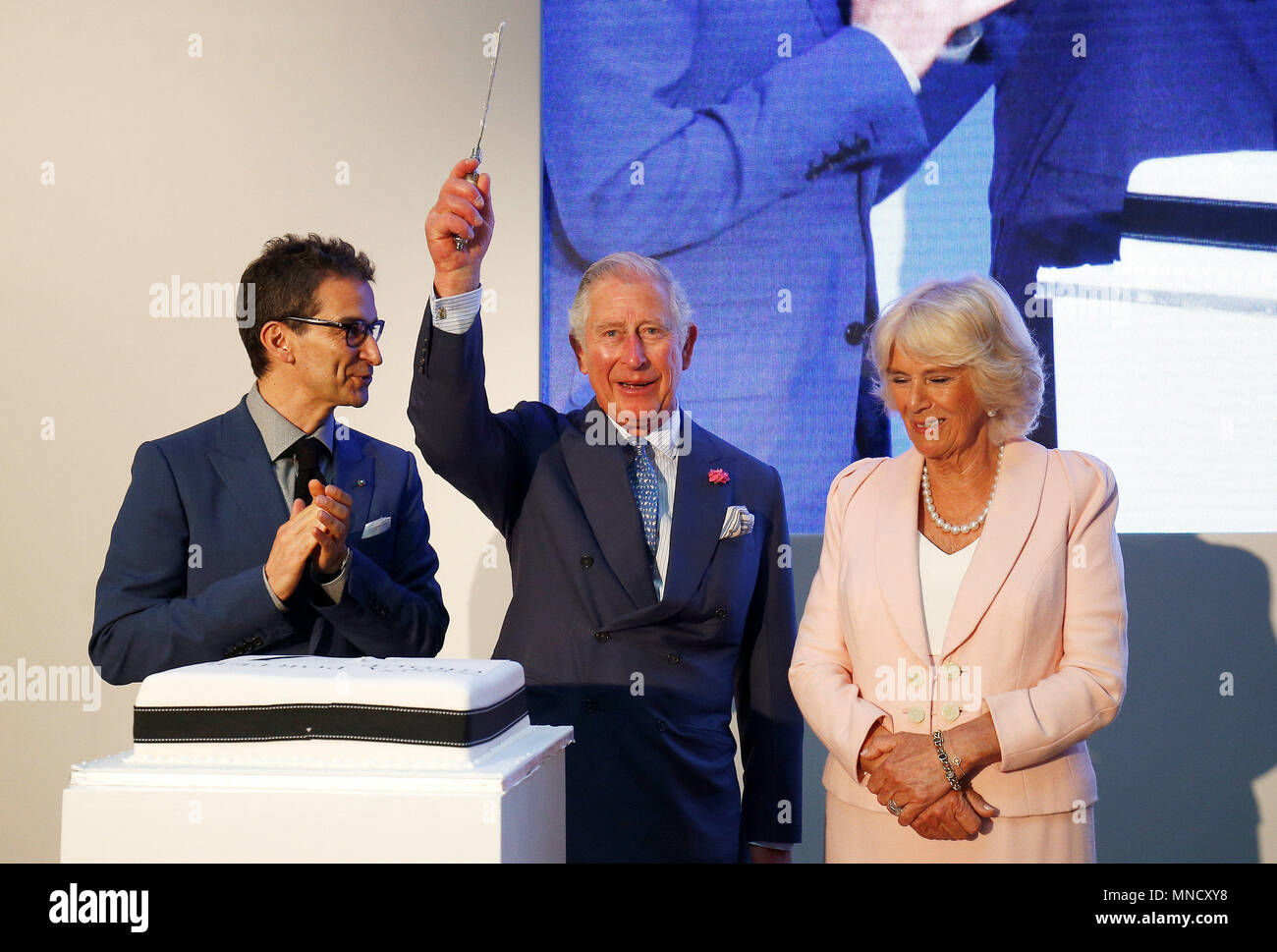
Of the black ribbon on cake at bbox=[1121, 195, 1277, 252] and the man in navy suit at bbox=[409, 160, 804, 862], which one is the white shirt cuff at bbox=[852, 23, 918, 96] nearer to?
the black ribbon on cake at bbox=[1121, 195, 1277, 252]

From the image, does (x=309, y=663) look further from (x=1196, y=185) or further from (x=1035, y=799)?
(x=1196, y=185)

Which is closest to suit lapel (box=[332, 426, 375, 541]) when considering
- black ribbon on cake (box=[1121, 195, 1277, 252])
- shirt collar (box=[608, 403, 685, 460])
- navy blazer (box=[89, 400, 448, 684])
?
navy blazer (box=[89, 400, 448, 684])

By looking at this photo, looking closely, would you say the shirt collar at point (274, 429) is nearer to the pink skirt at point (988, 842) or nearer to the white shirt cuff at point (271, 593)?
the white shirt cuff at point (271, 593)

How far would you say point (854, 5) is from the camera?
12.0ft

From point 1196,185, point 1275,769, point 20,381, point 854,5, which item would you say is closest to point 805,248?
point 854,5

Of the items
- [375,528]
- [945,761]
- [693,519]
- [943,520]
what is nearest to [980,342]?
[943,520]

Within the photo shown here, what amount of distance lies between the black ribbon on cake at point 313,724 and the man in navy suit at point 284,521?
59 cm

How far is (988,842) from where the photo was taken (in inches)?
72.9

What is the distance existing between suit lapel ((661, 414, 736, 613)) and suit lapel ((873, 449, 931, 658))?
0.32 m

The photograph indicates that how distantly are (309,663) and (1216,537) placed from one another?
3.16 metres

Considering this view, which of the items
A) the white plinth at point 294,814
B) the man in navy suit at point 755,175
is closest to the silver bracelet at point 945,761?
the white plinth at point 294,814

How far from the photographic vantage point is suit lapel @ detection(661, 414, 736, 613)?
2.09 m

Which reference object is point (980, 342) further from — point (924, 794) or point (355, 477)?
point (355, 477)

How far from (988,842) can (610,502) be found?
909 mm
